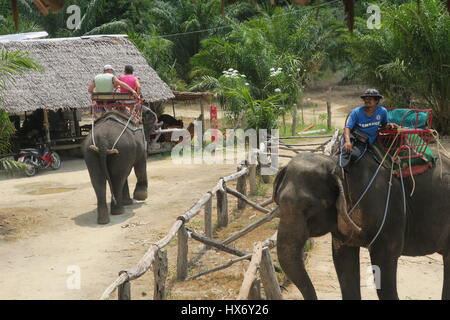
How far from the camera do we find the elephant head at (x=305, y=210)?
5285 millimetres

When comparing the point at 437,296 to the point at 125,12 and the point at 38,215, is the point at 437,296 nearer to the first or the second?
the point at 38,215

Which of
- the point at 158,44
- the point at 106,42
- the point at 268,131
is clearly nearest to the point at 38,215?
the point at 268,131

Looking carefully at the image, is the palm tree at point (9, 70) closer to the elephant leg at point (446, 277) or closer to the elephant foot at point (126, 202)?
the elephant foot at point (126, 202)

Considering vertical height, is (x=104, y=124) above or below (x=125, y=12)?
below

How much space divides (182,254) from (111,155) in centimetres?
339

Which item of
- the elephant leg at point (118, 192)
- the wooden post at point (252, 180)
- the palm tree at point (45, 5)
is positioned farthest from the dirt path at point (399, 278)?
the palm tree at point (45, 5)

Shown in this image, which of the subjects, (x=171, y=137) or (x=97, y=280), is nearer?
(x=97, y=280)

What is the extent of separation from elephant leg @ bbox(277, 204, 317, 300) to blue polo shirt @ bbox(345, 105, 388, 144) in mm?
1315

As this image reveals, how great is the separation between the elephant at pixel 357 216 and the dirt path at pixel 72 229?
2.78 metres

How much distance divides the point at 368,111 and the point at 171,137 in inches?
478

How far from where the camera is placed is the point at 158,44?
78.6ft

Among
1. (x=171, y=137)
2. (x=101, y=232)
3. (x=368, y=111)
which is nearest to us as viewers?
(x=368, y=111)

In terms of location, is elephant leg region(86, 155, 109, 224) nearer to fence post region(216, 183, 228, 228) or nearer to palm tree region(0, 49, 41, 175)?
palm tree region(0, 49, 41, 175)

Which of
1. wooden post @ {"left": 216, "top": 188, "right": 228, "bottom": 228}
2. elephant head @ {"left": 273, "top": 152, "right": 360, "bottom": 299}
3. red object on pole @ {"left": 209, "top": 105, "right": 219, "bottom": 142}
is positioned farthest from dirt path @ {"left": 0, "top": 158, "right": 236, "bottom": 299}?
red object on pole @ {"left": 209, "top": 105, "right": 219, "bottom": 142}
